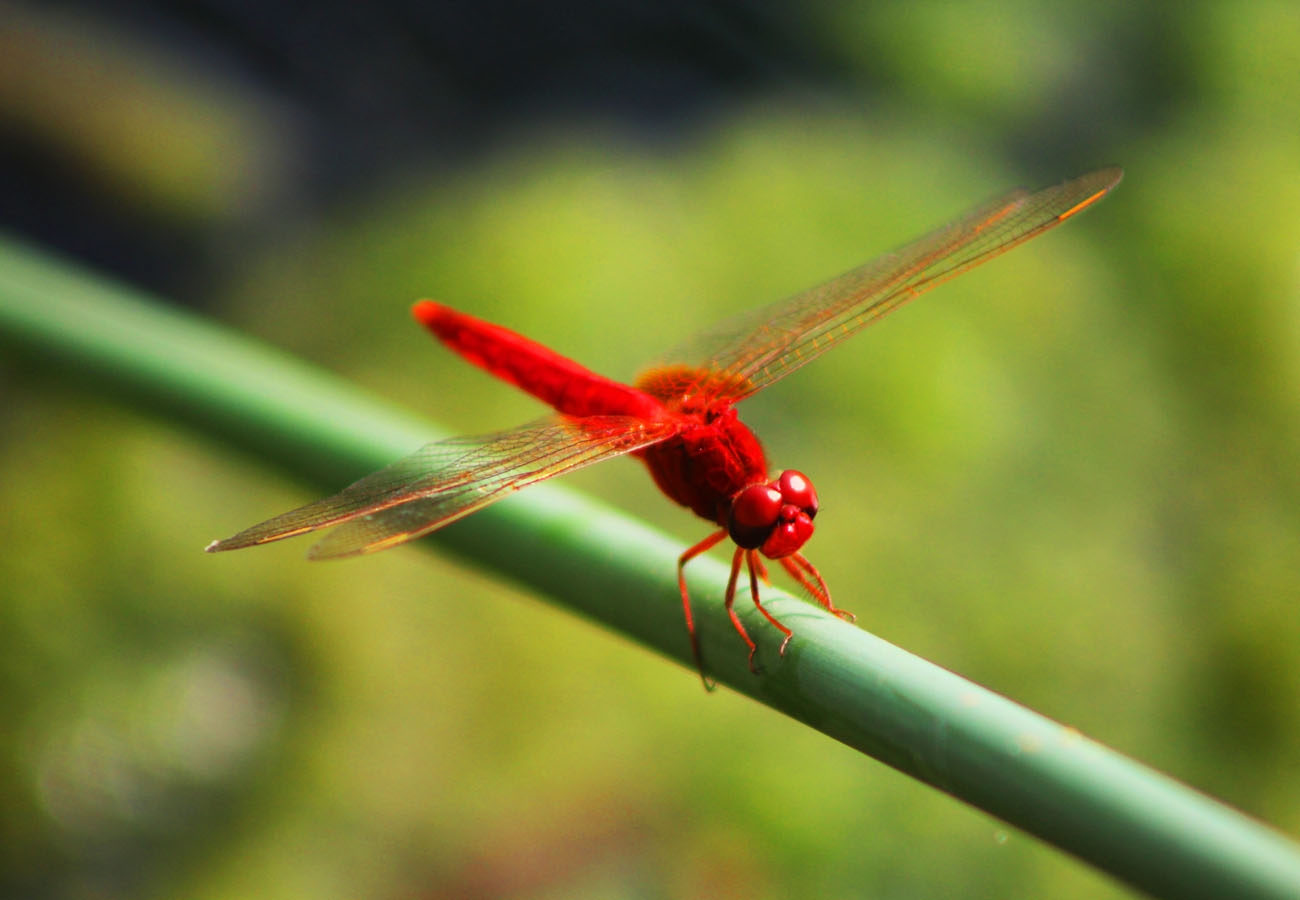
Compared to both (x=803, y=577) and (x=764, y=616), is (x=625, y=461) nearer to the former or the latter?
(x=803, y=577)

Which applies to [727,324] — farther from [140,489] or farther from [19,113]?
[19,113]

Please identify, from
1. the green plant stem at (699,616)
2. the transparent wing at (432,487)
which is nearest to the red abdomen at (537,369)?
the transparent wing at (432,487)

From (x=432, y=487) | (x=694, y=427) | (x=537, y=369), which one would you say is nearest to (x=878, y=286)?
(x=694, y=427)

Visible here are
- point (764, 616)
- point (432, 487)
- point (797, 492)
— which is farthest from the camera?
point (797, 492)

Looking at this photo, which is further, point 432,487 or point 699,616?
point 432,487

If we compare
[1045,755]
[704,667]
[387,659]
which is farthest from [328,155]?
[1045,755]

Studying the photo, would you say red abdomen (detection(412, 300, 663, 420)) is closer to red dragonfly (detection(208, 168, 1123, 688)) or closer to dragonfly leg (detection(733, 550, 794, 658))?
red dragonfly (detection(208, 168, 1123, 688))
